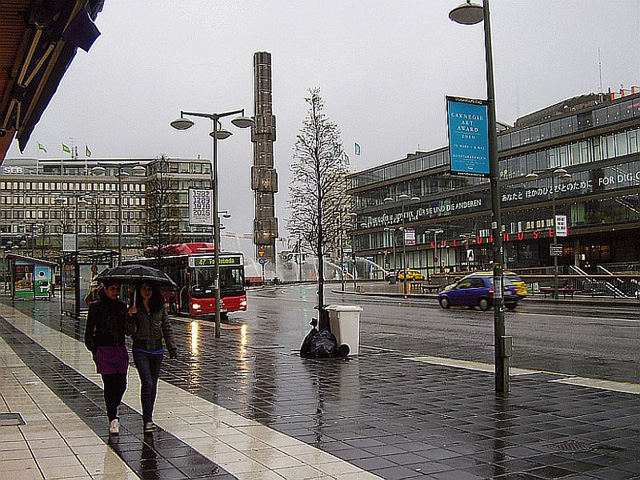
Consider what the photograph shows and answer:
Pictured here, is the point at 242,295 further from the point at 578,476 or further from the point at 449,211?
the point at 449,211

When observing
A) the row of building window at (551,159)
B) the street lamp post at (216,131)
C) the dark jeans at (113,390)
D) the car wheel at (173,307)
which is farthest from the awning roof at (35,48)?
the row of building window at (551,159)

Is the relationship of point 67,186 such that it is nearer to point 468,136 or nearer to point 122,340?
point 468,136

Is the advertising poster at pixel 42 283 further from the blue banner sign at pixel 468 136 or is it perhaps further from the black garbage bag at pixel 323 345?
the blue banner sign at pixel 468 136

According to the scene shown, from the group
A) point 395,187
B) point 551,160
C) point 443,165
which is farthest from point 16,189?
point 551,160

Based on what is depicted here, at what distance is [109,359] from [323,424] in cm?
280

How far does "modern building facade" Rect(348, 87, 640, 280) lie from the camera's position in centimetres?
6425

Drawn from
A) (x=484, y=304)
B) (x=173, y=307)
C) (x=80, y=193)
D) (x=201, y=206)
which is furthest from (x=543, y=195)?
(x=80, y=193)

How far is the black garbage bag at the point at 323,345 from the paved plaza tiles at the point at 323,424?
0.93 meters

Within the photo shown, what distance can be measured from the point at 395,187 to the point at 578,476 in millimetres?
96792

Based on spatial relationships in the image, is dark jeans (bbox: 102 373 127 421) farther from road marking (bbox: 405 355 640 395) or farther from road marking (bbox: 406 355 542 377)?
road marking (bbox: 406 355 542 377)

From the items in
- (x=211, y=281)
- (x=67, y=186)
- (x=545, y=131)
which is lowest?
(x=211, y=281)

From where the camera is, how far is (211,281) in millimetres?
32688

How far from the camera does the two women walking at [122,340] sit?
8.51m

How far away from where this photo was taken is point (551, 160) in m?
72.6
